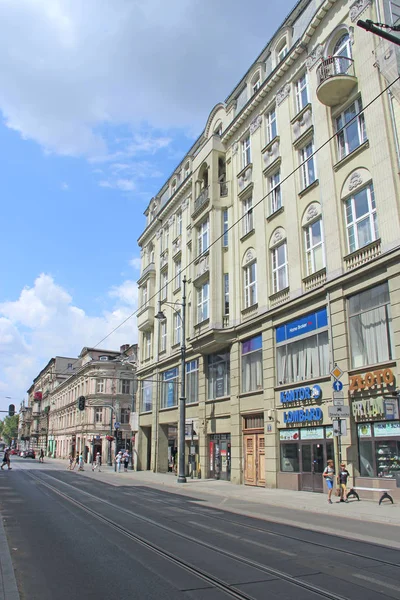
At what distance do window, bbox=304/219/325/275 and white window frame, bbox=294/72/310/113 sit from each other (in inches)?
234

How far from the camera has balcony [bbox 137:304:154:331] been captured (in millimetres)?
41062

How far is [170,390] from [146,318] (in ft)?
25.1

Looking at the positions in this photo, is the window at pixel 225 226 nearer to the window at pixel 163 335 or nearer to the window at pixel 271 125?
the window at pixel 271 125

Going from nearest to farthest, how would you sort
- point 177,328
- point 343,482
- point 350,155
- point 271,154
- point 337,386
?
point 343,482 < point 337,386 < point 350,155 < point 271,154 < point 177,328

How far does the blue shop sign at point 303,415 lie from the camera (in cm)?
2012

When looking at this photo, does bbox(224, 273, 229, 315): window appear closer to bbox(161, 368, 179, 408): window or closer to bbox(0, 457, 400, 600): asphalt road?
bbox(161, 368, 179, 408): window

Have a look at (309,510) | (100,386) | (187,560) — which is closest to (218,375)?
(309,510)

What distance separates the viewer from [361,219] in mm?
19016

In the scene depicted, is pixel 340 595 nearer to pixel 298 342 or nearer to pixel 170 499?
pixel 170 499

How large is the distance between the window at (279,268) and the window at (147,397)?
18926 millimetres

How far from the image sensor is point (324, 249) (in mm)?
20844

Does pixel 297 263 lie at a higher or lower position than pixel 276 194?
lower

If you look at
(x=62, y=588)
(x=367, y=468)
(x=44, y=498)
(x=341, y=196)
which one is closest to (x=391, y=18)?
(x=341, y=196)

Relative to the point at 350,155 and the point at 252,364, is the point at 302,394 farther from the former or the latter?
the point at 350,155
